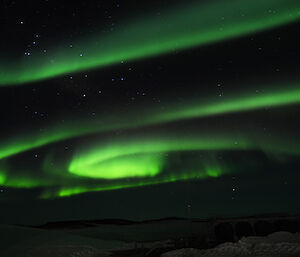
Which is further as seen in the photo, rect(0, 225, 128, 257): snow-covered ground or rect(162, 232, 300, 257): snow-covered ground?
rect(0, 225, 128, 257): snow-covered ground

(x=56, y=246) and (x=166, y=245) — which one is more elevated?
(x=56, y=246)

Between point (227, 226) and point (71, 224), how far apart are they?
36.2m

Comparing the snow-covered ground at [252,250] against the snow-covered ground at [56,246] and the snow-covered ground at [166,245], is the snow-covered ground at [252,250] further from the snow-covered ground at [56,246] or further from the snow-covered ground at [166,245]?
the snow-covered ground at [56,246]

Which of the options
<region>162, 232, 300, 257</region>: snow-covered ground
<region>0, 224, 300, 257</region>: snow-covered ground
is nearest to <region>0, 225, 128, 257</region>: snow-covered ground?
<region>0, 224, 300, 257</region>: snow-covered ground

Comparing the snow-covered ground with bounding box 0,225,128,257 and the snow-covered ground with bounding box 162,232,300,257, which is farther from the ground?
the snow-covered ground with bounding box 0,225,128,257

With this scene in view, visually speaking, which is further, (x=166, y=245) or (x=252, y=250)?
(x=166, y=245)

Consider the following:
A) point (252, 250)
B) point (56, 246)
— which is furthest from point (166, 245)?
point (56, 246)

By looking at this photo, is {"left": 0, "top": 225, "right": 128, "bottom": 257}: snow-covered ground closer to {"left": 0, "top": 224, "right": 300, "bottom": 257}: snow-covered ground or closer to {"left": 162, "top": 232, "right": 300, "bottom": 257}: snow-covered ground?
{"left": 0, "top": 224, "right": 300, "bottom": 257}: snow-covered ground

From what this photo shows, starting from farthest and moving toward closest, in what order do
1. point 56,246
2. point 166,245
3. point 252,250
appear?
point 56,246 < point 166,245 < point 252,250

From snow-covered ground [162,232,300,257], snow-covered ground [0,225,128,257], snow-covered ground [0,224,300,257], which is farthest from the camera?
snow-covered ground [0,225,128,257]

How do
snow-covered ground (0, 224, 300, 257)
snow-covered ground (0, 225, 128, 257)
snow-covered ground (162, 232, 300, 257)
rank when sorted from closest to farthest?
snow-covered ground (162, 232, 300, 257) → snow-covered ground (0, 224, 300, 257) → snow-covered ground (0, 225, 128, 257)

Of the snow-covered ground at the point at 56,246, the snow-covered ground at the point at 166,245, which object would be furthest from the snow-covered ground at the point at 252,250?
the snow-covered ground at the point at 56,246

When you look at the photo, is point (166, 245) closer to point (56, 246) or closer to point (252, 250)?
point (252, 250)

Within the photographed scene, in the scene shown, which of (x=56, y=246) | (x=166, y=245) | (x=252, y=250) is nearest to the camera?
(x=252, y=250)
